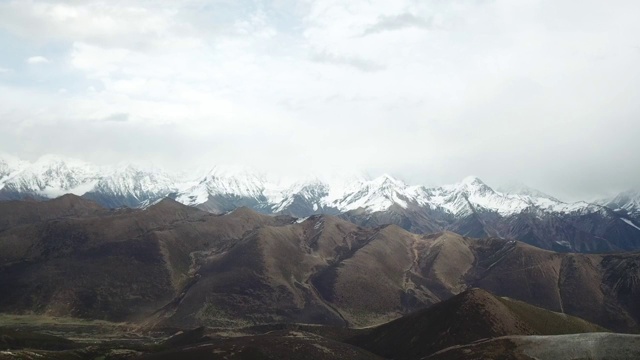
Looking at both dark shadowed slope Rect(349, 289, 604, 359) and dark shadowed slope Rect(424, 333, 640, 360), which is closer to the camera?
dark shadowed slope Rect(424, 333, 640, 360)

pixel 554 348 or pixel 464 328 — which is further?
pixel 464 328

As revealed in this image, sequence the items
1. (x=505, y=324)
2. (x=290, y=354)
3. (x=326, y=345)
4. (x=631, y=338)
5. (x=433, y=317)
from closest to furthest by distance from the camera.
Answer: (x=631, y=338)
(x=290, y=354)
(x=326, y=345)
(x=505, y=324)
(x=433, y=317)

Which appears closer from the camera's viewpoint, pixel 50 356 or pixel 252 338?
pixel 50 356

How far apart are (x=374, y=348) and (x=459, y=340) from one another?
3281 centimetres

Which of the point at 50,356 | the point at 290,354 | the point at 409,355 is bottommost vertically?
the point at 409,355

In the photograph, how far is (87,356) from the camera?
7190 inches

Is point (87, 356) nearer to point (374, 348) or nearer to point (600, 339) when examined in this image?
point (374, 348)

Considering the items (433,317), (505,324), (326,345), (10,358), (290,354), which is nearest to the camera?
(10,358)

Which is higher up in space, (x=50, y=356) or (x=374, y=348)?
(x=50, y=356)

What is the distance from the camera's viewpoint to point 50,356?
548 ft

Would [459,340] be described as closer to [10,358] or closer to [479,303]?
[479,303]

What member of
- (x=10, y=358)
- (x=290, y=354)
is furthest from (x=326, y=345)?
(x=10, y=358)

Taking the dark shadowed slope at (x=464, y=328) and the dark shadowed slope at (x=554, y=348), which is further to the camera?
the dark shadowed slope at (x=464, y=328)

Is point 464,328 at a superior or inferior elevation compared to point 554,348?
inferior
